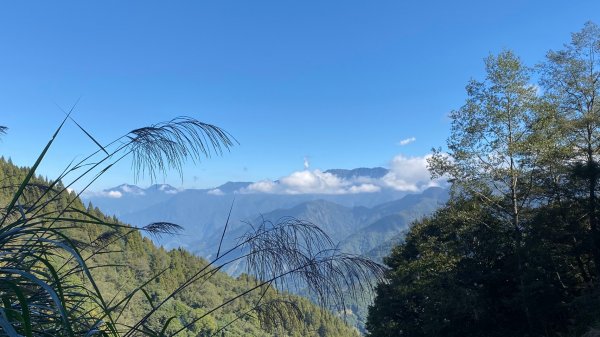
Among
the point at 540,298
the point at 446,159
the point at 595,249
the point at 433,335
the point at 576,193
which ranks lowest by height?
the point at 433,335

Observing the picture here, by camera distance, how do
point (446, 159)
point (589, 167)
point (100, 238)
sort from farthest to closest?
point (446, 159), point (589, 167), point (100, 238)

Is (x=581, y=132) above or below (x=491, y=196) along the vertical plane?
above

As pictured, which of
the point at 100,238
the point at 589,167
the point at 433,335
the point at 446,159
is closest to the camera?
the point at 100,238

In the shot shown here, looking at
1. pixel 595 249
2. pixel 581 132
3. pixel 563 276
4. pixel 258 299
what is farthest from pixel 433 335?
pixel 258 299

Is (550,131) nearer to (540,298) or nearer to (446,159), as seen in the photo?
(446,159)

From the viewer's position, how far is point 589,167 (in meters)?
12.3

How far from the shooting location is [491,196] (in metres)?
15.7

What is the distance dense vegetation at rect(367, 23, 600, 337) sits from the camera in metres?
12.9

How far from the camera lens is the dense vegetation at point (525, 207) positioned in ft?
42.5

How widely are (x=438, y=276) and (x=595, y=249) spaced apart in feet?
17.6

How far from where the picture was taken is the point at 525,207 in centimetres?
1448

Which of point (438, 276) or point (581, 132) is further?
point (438, 276)

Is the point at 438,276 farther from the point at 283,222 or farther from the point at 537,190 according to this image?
the point at 283,222

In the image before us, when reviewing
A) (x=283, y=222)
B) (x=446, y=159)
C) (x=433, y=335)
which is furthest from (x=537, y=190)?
(x=283, y=222)
